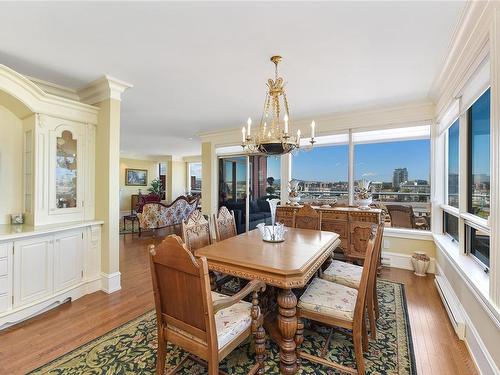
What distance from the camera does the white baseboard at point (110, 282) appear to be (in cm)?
296

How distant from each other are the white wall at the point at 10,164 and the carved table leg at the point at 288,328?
3.12m

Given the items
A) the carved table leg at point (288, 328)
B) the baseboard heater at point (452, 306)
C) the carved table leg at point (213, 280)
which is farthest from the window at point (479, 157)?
the carved table leg at point (213, 280)

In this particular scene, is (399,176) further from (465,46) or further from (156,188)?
(156,188)

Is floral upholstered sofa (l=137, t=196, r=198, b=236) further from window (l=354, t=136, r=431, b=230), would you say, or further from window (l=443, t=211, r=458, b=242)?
window (l=443, t=211, r=458, b=242)

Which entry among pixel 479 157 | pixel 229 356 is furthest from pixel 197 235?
pixel 479 157

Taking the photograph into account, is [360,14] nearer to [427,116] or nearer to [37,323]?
[427,116]

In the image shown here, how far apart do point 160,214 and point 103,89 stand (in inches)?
143

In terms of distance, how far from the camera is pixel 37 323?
233 cm

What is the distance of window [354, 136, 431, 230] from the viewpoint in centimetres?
380

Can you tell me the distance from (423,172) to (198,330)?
13.0 feet

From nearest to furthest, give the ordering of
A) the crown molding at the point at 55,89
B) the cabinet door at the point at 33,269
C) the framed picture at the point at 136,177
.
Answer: the cabinet door at the point at 33,269 < the crown molding at the point at 55,89 < the framed picture at the point at 136,177

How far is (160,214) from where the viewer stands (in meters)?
6.05

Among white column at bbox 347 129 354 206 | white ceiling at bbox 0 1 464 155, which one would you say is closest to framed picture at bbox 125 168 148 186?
white ceiling at bbox 0 1 464 155

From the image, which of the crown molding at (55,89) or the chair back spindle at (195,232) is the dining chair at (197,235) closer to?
the chair back spindle at (195,232)
